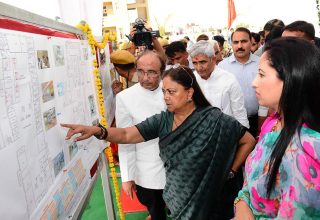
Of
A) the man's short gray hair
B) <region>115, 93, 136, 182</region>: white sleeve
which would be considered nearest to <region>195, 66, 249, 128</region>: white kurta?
the man's short gray hair

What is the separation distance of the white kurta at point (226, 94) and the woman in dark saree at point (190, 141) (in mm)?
562

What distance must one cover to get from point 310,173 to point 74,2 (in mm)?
1979

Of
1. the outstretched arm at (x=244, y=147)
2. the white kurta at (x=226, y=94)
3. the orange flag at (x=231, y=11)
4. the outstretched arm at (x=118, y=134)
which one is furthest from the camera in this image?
the orange flag at (x=231, y=11)

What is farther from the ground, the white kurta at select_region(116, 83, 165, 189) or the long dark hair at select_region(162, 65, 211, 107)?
the long dark hair at select_region(162, 65, 211, 107)

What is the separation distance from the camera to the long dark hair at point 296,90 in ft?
3.08

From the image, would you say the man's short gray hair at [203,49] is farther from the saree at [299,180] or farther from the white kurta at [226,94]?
the saree at [299,180]

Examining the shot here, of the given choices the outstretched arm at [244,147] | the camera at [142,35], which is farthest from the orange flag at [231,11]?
the outstretched arm at [244,147]

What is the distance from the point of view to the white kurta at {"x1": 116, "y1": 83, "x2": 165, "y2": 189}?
1.96 metres

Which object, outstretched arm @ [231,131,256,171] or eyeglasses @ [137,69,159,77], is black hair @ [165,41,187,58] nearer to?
eyeglasses @ [137,69,159,77]

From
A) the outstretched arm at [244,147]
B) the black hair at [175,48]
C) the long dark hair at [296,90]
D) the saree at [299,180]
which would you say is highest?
the black hair at [175,48]

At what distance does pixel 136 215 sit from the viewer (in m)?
2.99

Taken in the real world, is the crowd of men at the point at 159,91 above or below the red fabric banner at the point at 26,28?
below

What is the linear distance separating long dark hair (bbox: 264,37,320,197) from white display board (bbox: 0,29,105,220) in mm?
819

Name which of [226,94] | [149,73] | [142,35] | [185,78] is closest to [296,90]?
[185,78]
